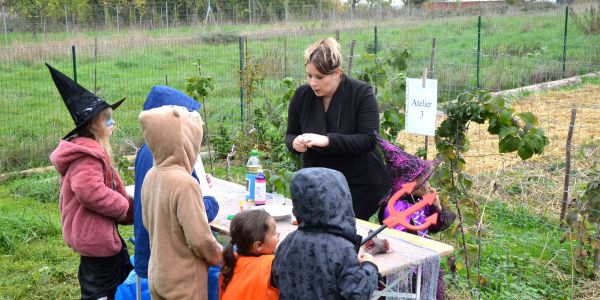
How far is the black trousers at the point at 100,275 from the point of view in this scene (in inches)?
145

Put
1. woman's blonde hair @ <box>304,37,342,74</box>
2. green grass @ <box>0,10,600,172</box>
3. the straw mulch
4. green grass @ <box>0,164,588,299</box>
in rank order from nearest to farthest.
→ woman's blonde hair @ <box>304,37,342,74</box> → green grass @ <box>0,164,588,299</box> → the straw mulch → green grass @ <box>0,10,600,172</box>

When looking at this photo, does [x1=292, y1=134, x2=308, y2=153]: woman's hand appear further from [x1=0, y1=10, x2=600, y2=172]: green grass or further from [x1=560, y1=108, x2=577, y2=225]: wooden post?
[x1=0, y1=10, x2=600, y2=172]: green grass

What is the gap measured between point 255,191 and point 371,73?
2303mm

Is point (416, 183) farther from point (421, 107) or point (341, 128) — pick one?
point (421, 107)

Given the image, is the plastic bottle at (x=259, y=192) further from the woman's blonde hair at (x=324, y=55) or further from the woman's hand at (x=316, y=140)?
the woman's blonde hair at (x=324, y=55)

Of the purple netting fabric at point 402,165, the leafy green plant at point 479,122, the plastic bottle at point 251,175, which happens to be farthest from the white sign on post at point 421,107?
the plastic bottle at point 251,175

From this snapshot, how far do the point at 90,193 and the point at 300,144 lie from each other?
1119 mm

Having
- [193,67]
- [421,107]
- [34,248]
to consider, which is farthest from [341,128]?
[193,67]

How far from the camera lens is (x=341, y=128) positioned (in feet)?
11.9

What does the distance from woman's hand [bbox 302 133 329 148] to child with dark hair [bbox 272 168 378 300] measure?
939 millimetres

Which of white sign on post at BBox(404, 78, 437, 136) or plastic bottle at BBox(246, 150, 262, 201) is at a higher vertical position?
white sign on post at BBox(404, 78, 437, 136)

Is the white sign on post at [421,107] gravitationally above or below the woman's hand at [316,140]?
above

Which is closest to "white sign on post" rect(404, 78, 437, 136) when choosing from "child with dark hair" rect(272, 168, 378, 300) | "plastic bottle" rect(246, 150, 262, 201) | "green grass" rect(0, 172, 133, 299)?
"plastic bottle" rect(246, 150, 262, 201)

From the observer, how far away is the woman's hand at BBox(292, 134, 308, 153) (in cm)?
352
